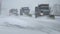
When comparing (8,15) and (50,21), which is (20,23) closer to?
(8,15)

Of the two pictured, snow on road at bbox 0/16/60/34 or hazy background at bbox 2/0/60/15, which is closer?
snow on road at bbox 0/16/60/34

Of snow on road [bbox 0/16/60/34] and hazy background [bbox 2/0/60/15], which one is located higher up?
hazy background [bbox 2/0/60/15]

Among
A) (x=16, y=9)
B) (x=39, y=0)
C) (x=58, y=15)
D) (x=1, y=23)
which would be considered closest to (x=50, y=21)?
(x=58, y=15)

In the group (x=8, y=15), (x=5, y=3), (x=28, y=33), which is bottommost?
(x=28, y=33)

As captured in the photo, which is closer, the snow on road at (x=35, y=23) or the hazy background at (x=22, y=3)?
the snow on road at (x=35, y=23)

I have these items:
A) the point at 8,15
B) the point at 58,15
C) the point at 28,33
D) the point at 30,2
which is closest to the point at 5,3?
the point at 8,15

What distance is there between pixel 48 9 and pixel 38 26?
18 centimetres

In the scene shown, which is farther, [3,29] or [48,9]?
[48,9]

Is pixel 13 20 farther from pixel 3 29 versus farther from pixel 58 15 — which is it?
pixel 58 15

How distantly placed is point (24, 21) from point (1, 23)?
0.19 metres

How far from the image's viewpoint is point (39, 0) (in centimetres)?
109

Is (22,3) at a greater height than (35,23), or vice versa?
(22,3)

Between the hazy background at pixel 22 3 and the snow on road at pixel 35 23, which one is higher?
the hazy background at pixel 22 3

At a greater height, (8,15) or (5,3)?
(5,3)
